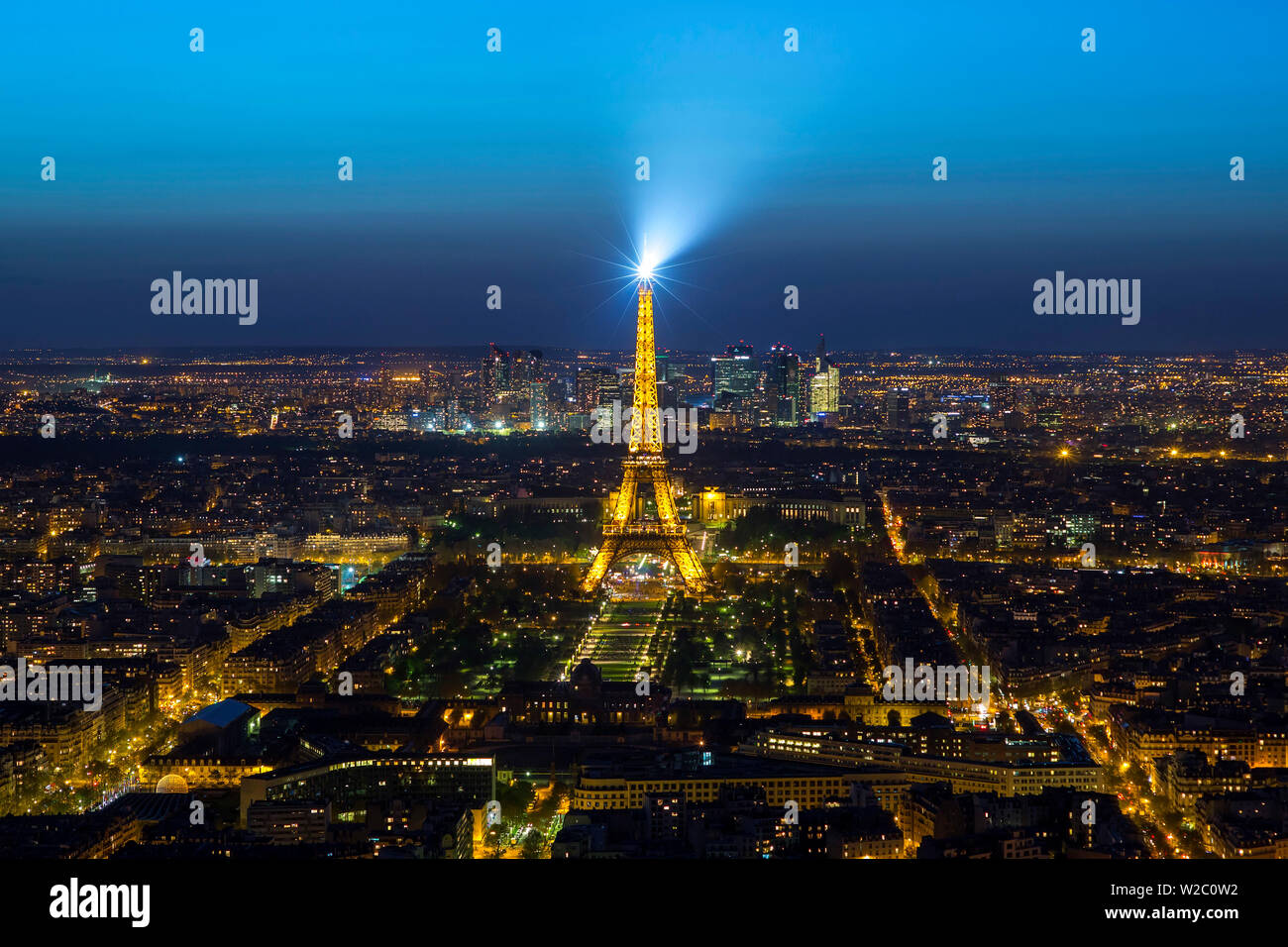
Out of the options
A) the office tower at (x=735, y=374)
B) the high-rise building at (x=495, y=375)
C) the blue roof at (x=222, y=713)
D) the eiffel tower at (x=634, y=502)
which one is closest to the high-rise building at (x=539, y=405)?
the high-rise building at (x=495, y=375)

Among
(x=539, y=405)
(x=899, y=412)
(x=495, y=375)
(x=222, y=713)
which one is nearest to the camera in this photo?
(x=222, y=713)

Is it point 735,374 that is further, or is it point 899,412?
point 735,374

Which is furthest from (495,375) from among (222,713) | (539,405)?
(222,713)

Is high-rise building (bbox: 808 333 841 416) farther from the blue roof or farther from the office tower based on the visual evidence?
the blue roof

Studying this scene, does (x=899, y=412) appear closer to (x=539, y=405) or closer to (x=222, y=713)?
(x=539, y=405)

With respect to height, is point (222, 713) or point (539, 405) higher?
point (539, 405)

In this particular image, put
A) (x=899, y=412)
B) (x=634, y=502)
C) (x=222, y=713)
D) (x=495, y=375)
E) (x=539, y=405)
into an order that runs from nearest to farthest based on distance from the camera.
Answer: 1. (x=222, y=713)
2. (x=634, y=502)
3. (x=539, y=405)
4. (x=899, y=412)
5. (x=495, y=375)
